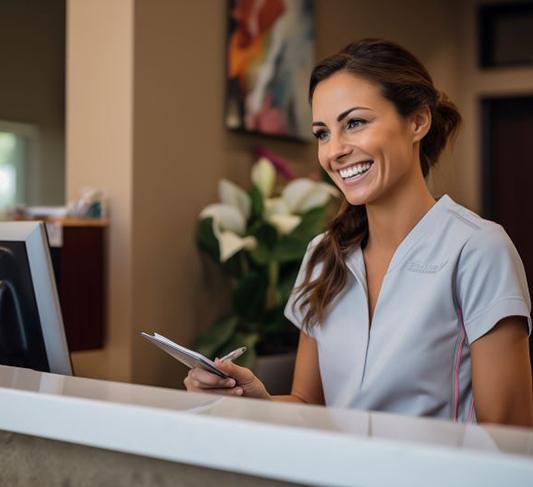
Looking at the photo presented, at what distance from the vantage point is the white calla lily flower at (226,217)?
10.6 ft

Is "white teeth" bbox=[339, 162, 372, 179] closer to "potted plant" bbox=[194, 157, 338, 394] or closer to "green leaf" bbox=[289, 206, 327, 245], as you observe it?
"potted plant" bbox=[194, 157, 338, 394]

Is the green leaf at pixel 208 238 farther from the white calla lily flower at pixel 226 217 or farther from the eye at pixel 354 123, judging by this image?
the eye at pixel 354 123

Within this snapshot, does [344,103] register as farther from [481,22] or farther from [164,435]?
[481,22]

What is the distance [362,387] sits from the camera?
1566mm

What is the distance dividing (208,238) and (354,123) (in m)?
1.73

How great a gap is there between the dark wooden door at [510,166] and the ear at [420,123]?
4.53 m

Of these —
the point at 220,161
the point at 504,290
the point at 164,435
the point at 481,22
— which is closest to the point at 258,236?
the point at 220,161

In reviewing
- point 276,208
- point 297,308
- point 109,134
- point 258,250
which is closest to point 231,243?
point 258,250

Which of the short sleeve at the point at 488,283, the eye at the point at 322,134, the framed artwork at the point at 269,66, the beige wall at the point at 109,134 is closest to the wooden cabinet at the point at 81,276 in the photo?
the beige wall at the point at 109,134

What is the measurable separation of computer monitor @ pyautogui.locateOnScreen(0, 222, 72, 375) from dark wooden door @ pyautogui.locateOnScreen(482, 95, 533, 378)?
5061 mm

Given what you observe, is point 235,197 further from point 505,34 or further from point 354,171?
point 505,34

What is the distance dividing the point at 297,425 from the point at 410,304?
2.53 feet

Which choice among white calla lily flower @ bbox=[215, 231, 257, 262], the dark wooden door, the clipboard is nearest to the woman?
the clipboard

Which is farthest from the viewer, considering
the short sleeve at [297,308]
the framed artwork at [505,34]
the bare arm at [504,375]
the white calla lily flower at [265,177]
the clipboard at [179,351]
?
the framed artwork at [505,34]
